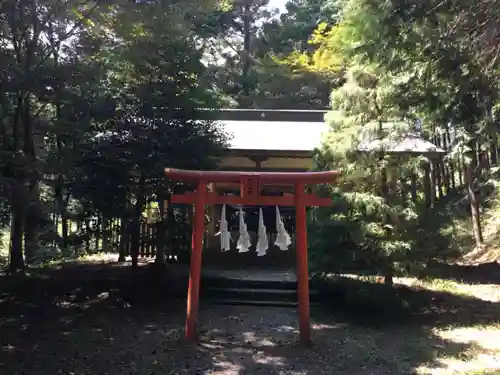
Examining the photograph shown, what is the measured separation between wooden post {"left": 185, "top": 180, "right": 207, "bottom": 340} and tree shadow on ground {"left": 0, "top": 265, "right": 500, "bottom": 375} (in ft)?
0.86

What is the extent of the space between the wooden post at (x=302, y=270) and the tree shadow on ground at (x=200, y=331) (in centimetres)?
26

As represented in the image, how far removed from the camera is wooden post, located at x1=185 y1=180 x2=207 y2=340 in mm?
5992

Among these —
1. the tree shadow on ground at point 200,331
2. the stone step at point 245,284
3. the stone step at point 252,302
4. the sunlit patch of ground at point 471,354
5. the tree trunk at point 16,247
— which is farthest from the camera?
the tree trunk at point 16,247

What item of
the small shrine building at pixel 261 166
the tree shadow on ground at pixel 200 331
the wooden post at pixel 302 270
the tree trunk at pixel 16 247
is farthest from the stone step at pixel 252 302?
the tree trunk at pixel 16 247

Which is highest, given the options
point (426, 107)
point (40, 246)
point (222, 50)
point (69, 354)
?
point (222, 50)

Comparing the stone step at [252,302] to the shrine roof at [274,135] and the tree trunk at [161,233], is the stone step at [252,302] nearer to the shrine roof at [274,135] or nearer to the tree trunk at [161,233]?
the tree trunk at [161,233]

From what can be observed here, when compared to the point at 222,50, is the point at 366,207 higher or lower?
lower

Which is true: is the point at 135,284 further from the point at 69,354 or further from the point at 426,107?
the point at 426,107

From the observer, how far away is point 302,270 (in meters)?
6.02

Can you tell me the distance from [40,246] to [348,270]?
7.27m

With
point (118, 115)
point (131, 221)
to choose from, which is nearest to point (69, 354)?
point (131, 221)

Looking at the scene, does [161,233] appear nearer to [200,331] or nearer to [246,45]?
[200,331]

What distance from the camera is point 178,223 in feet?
26.8

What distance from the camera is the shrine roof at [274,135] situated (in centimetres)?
1047
